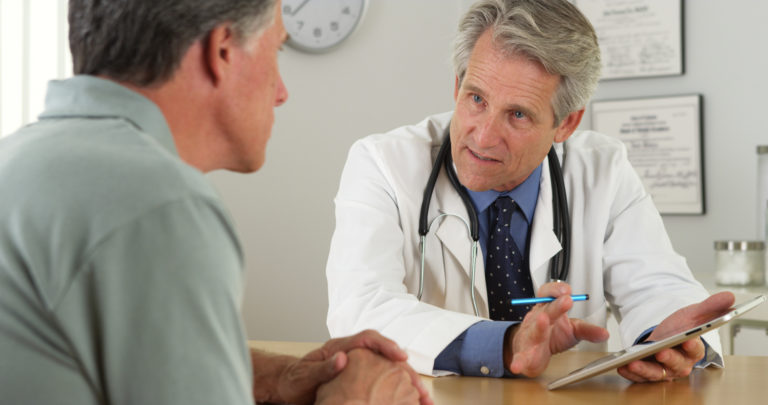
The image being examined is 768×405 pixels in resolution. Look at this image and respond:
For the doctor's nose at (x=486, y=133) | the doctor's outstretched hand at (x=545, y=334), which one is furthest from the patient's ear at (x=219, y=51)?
the doctor's nose at (x=486, y=133)

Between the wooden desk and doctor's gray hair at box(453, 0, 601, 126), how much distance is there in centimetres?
70

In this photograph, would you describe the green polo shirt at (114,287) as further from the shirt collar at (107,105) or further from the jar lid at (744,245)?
the jar lid at (744,245)

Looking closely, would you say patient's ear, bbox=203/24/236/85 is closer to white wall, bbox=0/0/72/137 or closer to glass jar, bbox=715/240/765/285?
white wall, bbox=0/0/72/137

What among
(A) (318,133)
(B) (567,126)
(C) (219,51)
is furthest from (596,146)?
A: (A) (318,133)

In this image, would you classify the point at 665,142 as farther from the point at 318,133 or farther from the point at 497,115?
the point at 497,115

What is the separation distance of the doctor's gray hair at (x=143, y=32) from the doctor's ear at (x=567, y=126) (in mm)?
1244

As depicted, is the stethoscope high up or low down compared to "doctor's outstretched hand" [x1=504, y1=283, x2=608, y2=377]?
up

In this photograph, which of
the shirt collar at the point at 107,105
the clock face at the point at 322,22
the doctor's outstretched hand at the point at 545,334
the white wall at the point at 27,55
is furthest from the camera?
the clock face at the point at 322,22

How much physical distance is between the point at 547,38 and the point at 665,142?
5.49 ft

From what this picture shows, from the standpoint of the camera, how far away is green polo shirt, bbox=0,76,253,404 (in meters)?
0.56

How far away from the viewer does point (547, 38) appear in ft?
5.55

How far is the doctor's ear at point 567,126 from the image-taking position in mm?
1878

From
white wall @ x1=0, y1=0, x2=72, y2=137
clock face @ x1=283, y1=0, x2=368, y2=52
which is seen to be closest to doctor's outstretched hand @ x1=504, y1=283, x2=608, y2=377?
white wall @ x1=0, y1=0, x2=72, y2=137

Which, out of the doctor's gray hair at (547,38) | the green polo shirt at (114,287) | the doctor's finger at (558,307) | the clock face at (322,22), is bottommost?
the doctor's finger at (558,307)
